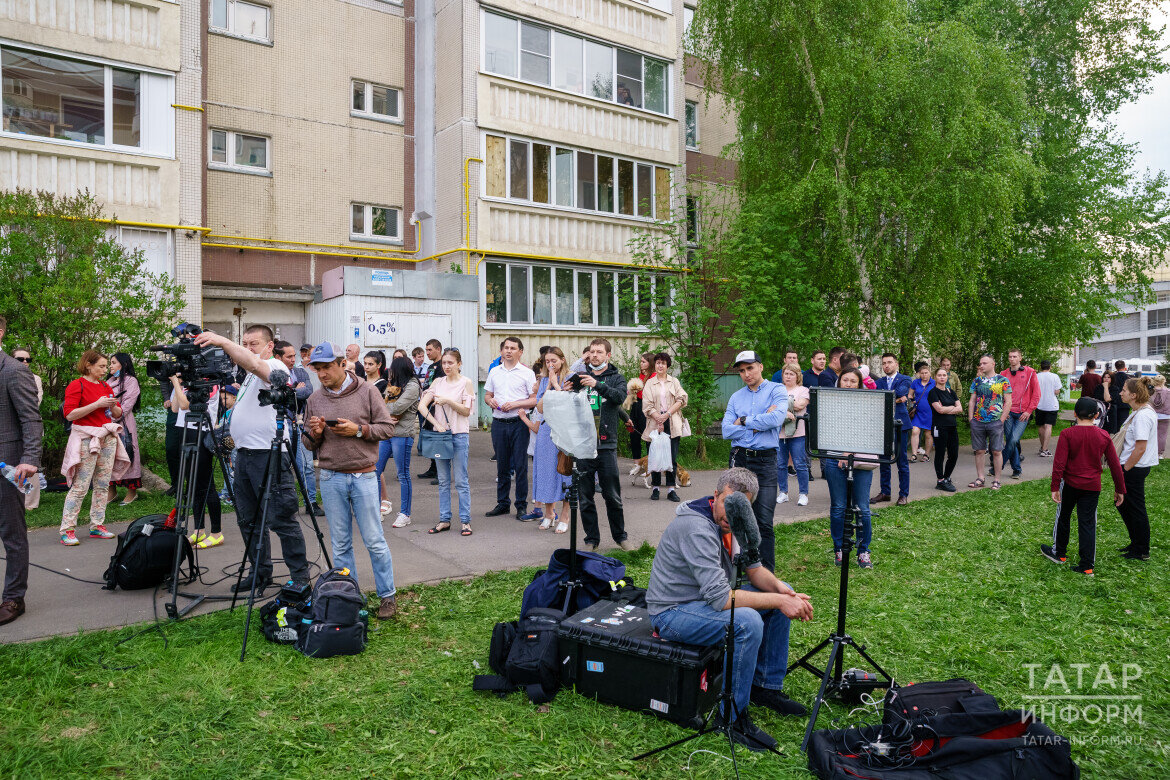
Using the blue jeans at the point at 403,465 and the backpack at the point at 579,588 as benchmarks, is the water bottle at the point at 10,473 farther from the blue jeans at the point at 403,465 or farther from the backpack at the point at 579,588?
the blue jeans at the point at 403,465

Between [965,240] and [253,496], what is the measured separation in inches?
657

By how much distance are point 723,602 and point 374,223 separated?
1787cm

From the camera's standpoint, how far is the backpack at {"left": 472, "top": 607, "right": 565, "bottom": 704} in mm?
4445

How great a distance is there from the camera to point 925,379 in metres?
13.2

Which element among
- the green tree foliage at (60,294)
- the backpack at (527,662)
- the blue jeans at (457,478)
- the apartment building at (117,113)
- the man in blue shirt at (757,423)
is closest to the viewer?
the backpack at (527,662)

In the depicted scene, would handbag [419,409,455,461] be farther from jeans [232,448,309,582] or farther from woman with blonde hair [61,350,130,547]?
woman with blonde hair [61,350,130,547]

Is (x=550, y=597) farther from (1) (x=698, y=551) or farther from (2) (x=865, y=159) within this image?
(2) (x=865, y=159)

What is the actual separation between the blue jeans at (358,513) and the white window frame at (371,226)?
1493 cm

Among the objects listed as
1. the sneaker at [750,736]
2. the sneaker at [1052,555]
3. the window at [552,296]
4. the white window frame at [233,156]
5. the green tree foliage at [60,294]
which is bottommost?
the sneaker at [750,736]

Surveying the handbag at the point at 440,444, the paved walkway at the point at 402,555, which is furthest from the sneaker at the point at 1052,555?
the handbag at the point at 440,444

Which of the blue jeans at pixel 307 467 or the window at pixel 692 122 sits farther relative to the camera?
the window at pixel 692 122

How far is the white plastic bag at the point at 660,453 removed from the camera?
10.7 m

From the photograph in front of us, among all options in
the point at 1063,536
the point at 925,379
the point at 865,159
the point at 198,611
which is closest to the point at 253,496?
the point at 198,611

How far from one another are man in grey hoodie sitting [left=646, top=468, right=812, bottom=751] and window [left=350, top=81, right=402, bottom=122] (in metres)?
18.2
